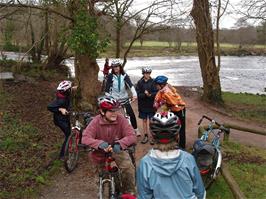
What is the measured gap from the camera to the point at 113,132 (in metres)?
5.93

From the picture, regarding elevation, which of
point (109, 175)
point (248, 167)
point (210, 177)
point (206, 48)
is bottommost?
point (248, 167)

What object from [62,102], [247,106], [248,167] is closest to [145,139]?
[248,167]

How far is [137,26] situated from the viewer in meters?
17.0

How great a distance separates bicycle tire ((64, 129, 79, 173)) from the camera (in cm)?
844

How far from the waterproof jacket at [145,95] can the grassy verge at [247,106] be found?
7274 mm

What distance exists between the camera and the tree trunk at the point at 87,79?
1371cm

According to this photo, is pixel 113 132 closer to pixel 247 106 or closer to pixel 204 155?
pixel 204 155

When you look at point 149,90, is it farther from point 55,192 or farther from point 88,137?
point 88,137

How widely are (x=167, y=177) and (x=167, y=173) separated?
0.05 meters

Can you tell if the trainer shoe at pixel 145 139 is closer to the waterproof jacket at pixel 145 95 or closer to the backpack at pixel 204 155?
the waterproof jacket at pixel 145 95

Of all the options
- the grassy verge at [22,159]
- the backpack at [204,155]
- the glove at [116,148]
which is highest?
the glove at [116,148]

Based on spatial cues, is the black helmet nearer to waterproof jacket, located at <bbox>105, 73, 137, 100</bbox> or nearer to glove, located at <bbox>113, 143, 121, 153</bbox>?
glove, located at <bbox>113, 143, 121, 153</bbox>

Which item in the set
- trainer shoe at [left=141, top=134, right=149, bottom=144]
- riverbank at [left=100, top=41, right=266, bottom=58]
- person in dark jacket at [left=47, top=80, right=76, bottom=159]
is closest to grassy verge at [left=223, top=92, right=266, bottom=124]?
trainer shoe at [left=141, top=134, right=149, bottom=144]

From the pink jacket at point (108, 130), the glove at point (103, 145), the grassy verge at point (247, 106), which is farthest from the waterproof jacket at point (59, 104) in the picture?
the grassy verge at point (247, 106)
